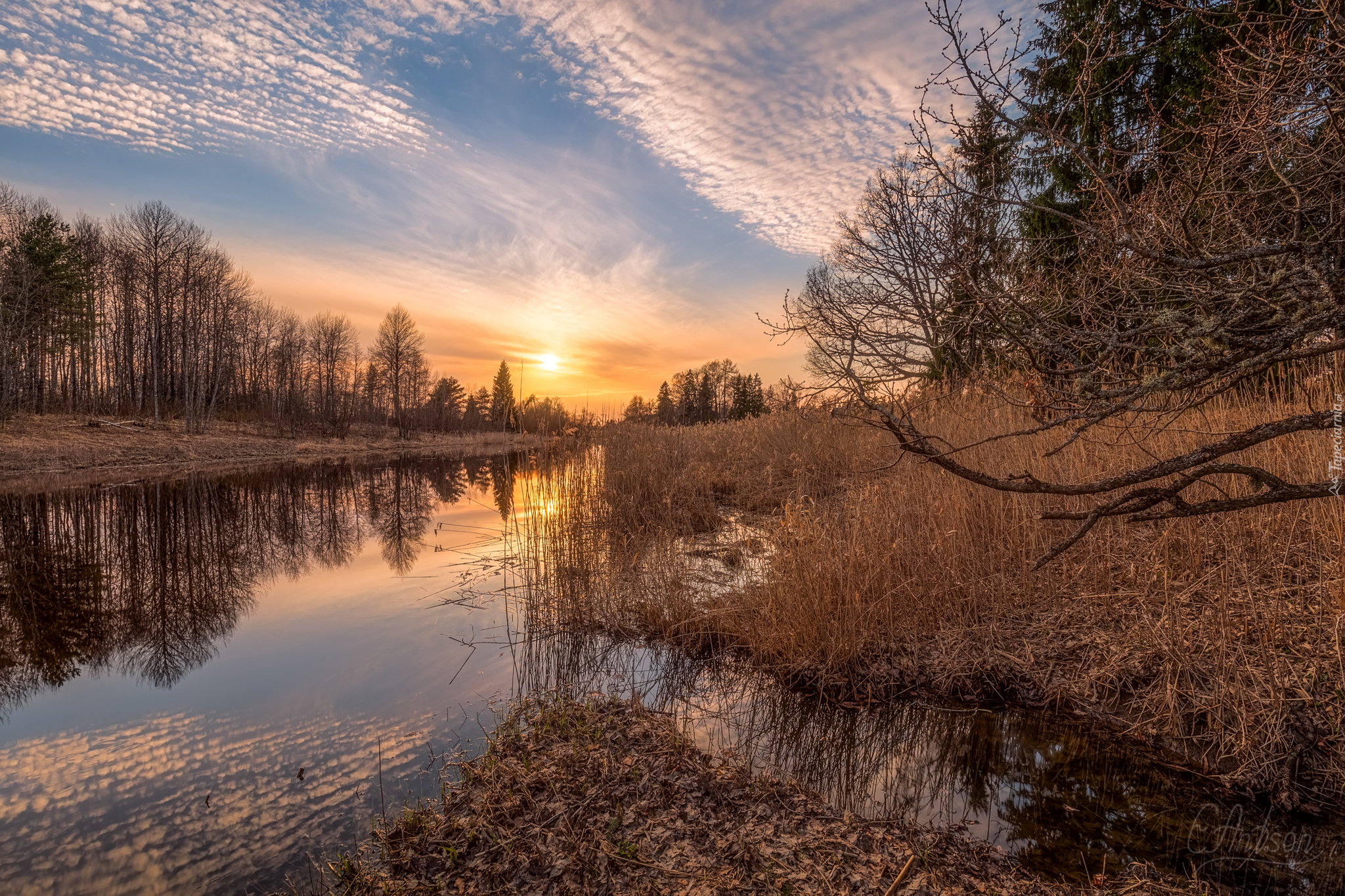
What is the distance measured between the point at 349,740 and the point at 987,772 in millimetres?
4301

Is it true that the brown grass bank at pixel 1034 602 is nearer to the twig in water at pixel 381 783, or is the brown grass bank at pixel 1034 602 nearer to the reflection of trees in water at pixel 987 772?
the reflection of trees in water at pixel 987 772

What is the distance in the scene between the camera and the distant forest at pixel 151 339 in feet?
91.1

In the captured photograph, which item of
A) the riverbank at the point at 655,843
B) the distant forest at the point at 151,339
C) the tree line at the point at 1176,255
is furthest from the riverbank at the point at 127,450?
A: the tree line at the point at 1176,255

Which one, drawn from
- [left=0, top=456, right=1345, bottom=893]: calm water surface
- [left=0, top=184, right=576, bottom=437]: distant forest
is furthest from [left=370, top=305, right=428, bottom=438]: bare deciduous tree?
[left=0, top=456, right=1345, bottom=893]: calm water surface

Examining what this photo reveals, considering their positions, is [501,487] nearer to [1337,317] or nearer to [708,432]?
[708,432]

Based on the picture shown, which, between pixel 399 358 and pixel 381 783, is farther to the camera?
pixel 399 358

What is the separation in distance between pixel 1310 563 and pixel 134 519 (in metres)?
17.8

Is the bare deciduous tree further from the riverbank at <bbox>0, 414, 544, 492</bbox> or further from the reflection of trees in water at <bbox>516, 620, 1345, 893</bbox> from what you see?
the reflection of trees in water at <bbox>516, 620, 1345, 893</bbox>

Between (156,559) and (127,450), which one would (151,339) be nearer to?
(127,450)

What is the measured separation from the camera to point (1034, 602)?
5340 mm

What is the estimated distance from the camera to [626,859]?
8.36 ft

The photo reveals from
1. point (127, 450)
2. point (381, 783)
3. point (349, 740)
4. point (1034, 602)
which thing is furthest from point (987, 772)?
point (127, 450)

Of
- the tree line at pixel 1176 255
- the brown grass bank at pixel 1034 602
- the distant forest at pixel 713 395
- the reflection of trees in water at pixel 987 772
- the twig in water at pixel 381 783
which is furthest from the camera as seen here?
the distant forest at pixel 713 395

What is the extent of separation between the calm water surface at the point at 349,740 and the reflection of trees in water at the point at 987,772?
15 millimetres
